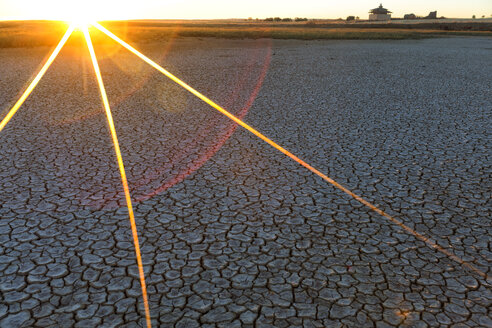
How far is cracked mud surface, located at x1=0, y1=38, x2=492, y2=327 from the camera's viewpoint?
9.11 ft

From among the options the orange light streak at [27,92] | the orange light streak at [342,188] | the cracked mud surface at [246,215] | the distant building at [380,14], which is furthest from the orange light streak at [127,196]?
the distant building at [380,14]

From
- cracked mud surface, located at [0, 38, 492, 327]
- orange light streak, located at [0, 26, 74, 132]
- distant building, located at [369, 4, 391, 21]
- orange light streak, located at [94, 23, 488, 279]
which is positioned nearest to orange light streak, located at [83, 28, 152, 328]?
cracked mud surface, located at [0, 38, 492, 327]

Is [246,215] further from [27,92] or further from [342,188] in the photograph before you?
[27,92]

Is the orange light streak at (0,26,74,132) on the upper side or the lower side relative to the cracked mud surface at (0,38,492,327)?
Result: upper

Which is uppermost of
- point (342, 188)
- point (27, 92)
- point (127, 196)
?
point (27, 92)

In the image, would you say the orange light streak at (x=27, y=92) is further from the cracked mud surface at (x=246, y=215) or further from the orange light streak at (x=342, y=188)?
the orange light streak at (x=342, y=188)

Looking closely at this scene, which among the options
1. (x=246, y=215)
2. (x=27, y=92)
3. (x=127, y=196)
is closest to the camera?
(x=246, y=215)

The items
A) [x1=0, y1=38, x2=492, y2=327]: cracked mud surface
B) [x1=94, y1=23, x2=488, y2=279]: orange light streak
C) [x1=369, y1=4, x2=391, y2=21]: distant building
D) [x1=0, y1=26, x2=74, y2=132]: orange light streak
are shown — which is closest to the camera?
[x1=0, y1=38, x2=492, y2=327]: cracked mud surface

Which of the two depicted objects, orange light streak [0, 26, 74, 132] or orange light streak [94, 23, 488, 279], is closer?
orange light streak [94, 23, 488, 279]

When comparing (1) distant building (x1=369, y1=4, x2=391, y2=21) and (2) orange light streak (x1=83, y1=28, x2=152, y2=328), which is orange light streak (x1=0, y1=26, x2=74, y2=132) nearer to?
(2) orange light streak (x1=83, y1=28, x2=152, y2=328)

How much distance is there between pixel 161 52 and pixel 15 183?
52.0 feet

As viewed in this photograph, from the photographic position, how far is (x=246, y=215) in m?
4.06

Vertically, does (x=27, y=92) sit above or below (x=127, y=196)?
above

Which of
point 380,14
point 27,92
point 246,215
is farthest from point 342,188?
point 380,14
